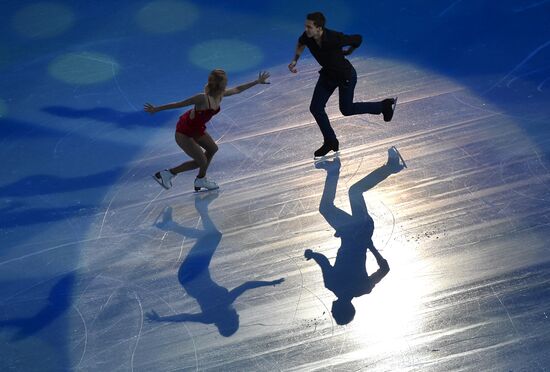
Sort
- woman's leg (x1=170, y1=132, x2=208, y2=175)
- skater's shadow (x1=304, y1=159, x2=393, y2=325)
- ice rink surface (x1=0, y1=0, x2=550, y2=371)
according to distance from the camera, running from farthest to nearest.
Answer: woman's leg (x1=170, y1=132, x2=208, y2=175) → skater's shadow (x1=304, y1=159, x2=393, y2=325) → ice rink surface (x1=0, y1=0, x2=550, y2=371)

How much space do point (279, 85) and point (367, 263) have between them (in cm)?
357

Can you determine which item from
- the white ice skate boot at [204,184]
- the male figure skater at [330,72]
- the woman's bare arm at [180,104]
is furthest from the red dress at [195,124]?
the male figure skater at [330,72]

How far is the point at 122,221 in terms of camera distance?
21.0 feet

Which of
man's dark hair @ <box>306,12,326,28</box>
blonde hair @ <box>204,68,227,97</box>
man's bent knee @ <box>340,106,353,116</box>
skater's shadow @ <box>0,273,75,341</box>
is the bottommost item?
skater's shadow @ <box>0,273,75,341</box>

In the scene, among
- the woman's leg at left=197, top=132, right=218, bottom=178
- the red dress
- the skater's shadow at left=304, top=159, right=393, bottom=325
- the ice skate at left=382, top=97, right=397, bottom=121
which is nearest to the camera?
the skater's shadow at left=304, top=159, right=393, bottom=325

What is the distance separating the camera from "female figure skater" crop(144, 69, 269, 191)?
605cm

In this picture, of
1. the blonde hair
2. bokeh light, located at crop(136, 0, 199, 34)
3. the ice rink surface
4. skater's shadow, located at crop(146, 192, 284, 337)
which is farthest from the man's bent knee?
bokeh light, located at crop(136, 0, 199, 34)

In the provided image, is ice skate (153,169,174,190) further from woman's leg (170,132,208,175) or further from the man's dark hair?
the man's dark hair

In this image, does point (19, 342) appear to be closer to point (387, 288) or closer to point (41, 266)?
point (41, 266)

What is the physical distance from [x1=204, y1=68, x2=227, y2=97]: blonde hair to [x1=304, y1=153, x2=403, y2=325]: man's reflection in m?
1.38

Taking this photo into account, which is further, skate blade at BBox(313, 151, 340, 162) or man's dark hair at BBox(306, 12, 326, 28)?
skate blade at BBox(313, 151, 340, 162)

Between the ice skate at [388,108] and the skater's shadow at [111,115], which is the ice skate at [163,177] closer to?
the skater's shadow at [111,115]

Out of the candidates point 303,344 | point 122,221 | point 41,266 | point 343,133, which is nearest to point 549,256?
point 303,344

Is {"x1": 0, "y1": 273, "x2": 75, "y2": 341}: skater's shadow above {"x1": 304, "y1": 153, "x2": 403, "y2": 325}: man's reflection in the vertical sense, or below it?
below
